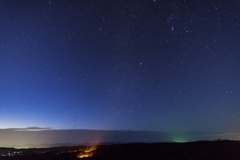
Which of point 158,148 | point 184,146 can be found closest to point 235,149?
point 184,146

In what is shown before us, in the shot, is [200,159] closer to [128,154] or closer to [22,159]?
[128,154]

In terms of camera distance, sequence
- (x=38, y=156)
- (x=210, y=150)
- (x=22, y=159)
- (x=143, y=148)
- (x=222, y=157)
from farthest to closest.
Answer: (x=143, y=148), (x=38, y=156), (x=22, y=159), (x=210, y=150), (x=222, y=157)

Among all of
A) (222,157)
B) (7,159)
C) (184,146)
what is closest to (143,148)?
(184,146)

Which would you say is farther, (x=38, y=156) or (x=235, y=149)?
(x=38, y=156)

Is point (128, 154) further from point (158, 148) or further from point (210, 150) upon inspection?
point (210, 150)

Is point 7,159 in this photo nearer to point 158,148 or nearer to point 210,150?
point 158,148

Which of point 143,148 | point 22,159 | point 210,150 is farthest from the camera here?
point 143,148

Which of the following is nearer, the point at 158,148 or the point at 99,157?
the point at 99,157

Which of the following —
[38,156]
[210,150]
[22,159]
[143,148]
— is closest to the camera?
[210,150]

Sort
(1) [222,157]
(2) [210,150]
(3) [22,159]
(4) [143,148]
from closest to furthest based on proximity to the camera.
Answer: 1. (1) [222,157]
2. (2) [210,150]
3. (3) [22,159]
4. (4) [143,148]
